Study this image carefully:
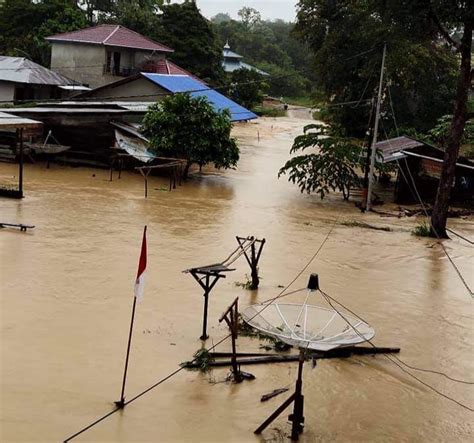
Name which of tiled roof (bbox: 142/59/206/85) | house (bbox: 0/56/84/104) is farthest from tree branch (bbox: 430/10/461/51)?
tiled roof (bbox: 142/59/206/85)

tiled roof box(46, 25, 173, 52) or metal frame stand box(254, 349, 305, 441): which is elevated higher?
tiled roof box(46, 25, 173, 52)

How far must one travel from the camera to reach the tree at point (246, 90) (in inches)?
2087

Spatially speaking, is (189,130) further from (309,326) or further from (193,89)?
(309,326)

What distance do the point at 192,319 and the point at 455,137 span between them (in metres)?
11.1

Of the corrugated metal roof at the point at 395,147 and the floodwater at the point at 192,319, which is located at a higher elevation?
the corrugated metal roof at the point at 395,147

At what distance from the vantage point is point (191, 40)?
4734 centimetres

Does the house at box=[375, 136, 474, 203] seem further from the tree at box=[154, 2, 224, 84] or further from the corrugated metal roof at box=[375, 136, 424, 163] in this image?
the tree at box=[154, 2, 224, 84]

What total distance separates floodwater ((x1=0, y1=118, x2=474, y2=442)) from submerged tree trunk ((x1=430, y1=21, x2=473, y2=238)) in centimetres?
88

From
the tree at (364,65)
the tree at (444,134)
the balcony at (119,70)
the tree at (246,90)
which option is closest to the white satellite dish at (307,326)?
the tree at (364,65)

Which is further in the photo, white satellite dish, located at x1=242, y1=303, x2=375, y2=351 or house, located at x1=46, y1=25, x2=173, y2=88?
house, located at x1=46, y1=25, x2=173, y2=88

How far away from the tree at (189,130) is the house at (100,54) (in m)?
16.7

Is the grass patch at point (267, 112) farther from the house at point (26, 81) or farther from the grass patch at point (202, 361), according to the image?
the grass patch at point (202, 361)

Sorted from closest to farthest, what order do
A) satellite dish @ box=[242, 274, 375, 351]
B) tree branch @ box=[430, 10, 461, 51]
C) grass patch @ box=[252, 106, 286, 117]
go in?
satellite dish @ box=[242, 274, 375, 351], tree branch @ box=[430, 10, 461, 51], grass patch @ box=[252, 106, 286, 117]

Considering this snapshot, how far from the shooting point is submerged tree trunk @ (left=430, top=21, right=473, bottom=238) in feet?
59.2
